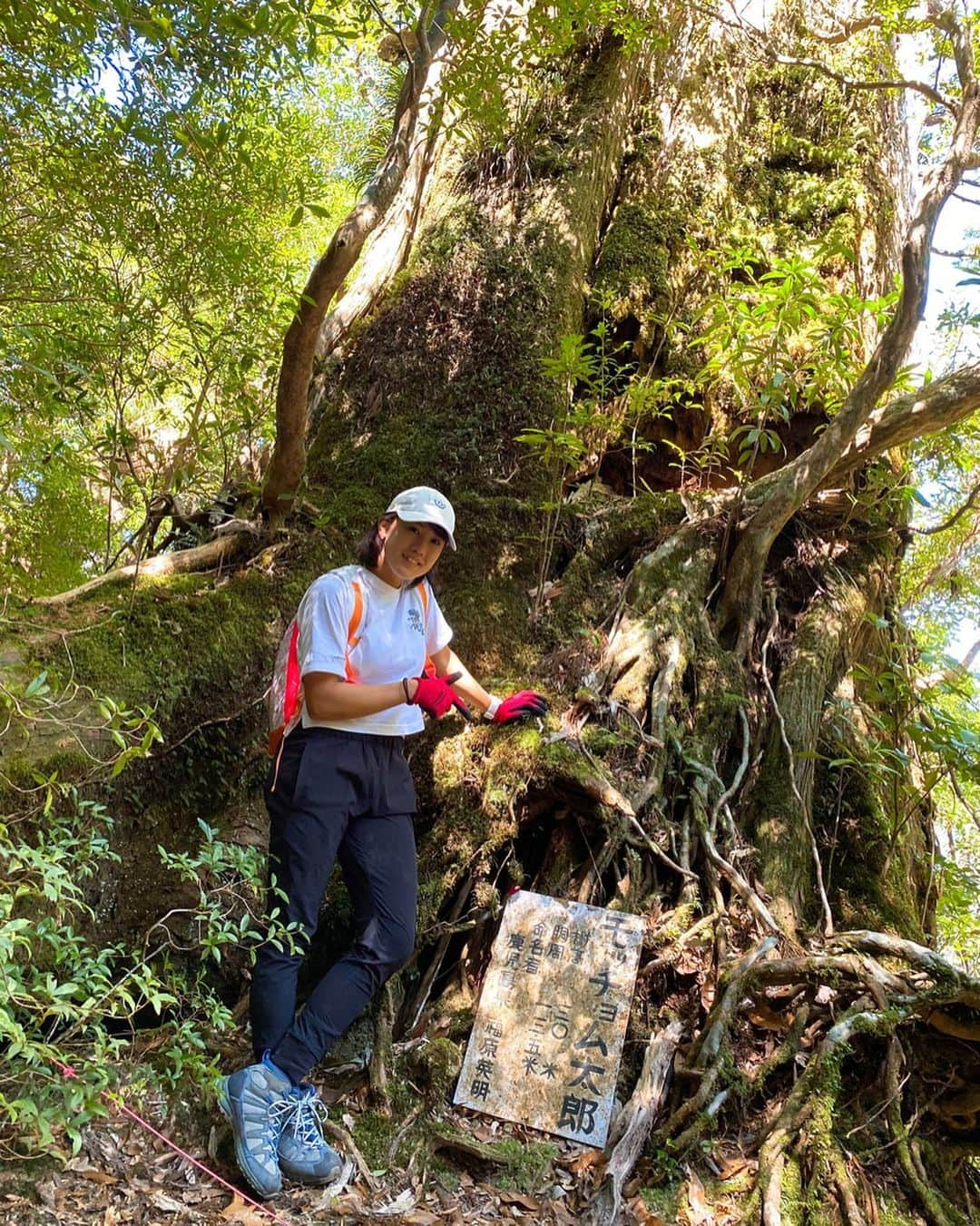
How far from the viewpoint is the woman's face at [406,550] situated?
3.12 metres

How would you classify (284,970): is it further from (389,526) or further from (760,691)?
(760,691)

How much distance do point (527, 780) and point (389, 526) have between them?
3.79 feet

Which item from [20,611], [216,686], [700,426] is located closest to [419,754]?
[216,686]

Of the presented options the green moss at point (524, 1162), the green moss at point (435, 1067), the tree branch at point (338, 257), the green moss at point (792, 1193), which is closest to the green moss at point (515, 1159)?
the green moss at point (524, 1162)

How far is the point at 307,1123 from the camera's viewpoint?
107 inches

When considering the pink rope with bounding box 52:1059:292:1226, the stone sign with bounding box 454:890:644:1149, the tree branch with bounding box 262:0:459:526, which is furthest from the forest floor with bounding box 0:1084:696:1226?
the tree branch with bounding box 262:0:459:526

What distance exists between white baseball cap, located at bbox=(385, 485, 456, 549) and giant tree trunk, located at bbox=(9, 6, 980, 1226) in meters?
1.05

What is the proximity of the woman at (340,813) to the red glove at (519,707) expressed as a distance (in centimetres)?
29

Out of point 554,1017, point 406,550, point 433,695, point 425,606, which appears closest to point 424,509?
point 406,550

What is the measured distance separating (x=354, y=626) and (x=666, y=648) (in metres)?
1.74

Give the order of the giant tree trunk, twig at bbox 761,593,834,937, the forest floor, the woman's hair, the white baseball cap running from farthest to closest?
twig at bbox 761,593,834,937, the woman's hair, the white baseball cap, the giant tree trunk, the forest floor

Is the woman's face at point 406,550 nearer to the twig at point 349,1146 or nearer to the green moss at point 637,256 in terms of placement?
the twig at point 349,1146

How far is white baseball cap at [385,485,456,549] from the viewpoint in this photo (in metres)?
3.07

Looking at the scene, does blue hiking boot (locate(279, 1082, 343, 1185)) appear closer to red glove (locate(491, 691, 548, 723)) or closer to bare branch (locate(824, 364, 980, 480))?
red glove (locate(491, 691, 548, 723))
